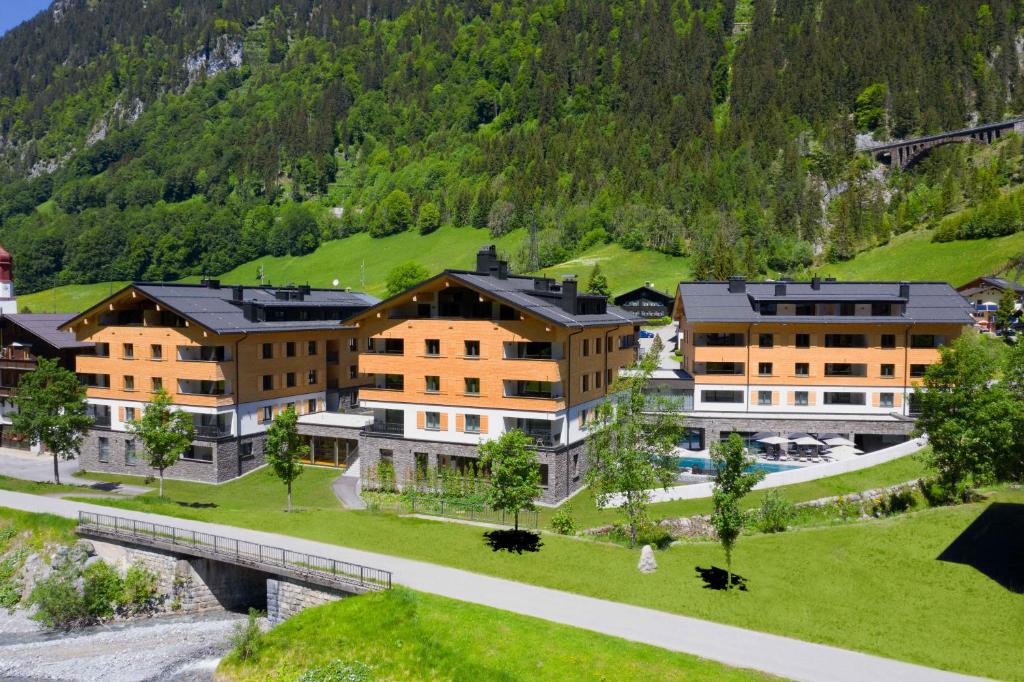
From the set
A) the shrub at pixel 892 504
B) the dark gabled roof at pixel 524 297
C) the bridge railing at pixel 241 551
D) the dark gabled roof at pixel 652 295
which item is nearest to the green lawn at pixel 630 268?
the dark gabled roof at pixel 652 295

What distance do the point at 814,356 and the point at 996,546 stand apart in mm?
29259

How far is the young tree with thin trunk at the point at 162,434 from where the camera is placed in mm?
45250

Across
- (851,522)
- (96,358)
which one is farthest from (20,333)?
(851,522)

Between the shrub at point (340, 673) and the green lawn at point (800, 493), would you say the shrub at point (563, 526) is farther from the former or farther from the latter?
the shrub at point (340, 673)

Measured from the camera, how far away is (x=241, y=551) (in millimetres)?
33094

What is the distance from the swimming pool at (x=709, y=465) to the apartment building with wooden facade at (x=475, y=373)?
791 centimetres

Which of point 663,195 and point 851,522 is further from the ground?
point 663,195

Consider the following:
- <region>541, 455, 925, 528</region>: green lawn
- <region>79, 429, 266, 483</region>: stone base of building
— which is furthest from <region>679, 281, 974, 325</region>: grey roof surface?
<region>79, 429, 266, 483</region>: stone base of building

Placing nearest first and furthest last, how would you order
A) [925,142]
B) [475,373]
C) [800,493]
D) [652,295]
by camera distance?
[800,493], [475,373], [652,295], [925,142]

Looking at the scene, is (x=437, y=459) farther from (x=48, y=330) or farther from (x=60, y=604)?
(x=48, y=330)

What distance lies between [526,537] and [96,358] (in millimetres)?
39658

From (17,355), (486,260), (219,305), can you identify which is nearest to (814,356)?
(486,260)

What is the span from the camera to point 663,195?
571 feet

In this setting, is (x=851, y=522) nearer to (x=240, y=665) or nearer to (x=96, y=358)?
(x=240, y=665)
